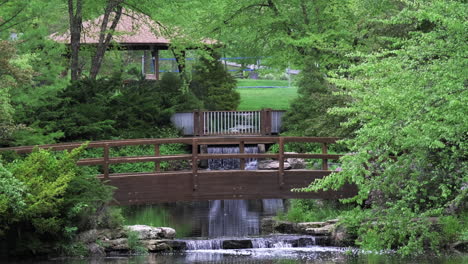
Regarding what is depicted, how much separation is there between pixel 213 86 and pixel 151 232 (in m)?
19.3

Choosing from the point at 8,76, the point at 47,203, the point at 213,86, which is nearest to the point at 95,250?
the point at 47,203

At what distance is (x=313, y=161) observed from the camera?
27656mm

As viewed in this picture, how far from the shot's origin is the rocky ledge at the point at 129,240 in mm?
17516

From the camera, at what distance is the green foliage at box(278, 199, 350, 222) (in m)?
21.8

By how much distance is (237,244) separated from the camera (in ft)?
63.3

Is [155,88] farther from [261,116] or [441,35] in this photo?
[441,35]

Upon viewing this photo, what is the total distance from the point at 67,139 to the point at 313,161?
28.2ft

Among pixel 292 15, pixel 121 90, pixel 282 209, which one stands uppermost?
pixel 292 15

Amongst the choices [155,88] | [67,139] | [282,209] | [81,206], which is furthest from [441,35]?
[155,88]

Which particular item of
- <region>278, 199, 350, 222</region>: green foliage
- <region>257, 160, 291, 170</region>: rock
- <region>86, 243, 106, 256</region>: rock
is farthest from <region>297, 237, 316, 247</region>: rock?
<region>257, 160, 291, 170</region>: rock

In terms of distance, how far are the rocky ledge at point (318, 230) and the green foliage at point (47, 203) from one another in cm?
509

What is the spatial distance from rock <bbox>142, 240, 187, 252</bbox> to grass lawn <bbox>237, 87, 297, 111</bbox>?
23.4 meters

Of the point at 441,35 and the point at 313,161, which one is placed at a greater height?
the point at 441,35

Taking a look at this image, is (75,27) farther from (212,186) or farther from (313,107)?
(212,186)
